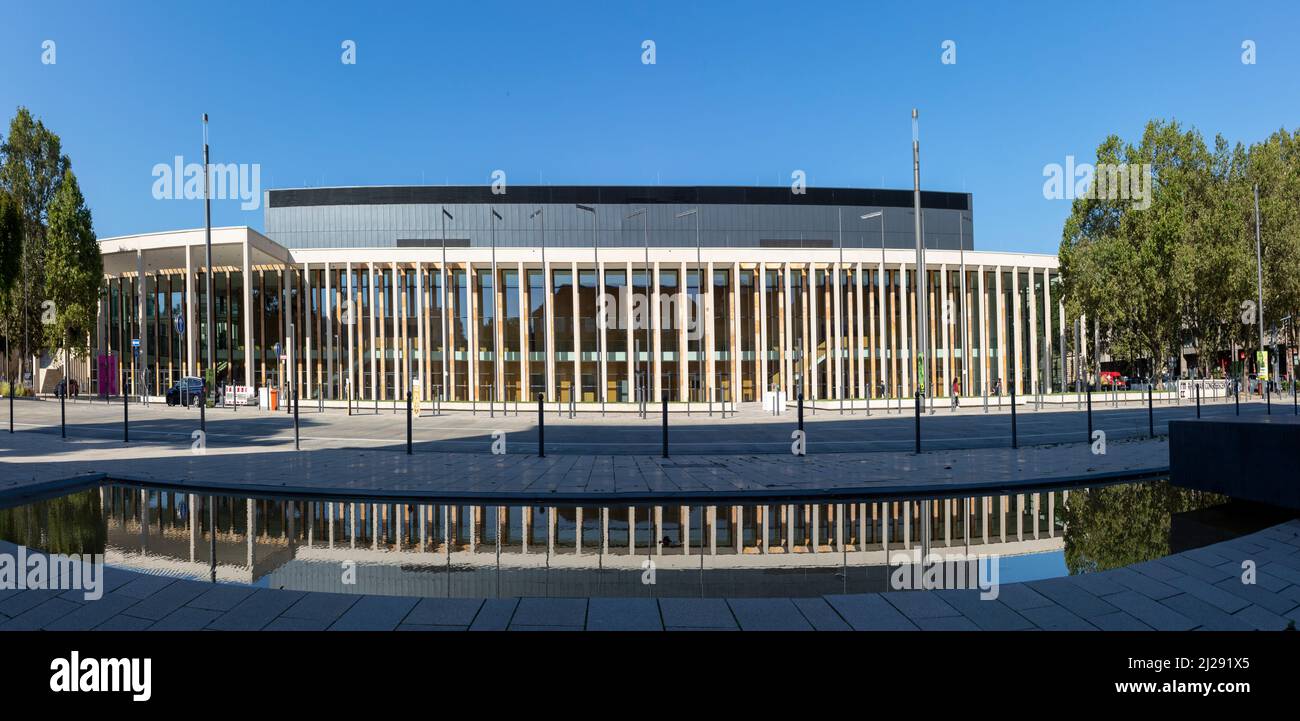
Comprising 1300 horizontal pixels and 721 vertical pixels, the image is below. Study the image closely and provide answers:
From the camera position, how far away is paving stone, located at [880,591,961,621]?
4324mm

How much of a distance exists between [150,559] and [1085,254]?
5343 cm

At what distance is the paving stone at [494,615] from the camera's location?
13.5 ft

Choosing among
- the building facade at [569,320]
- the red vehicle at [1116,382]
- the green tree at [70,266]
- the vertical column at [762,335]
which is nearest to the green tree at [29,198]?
the green tree at [70,266]

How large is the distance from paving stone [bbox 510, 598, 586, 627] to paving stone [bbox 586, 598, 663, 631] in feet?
0.22

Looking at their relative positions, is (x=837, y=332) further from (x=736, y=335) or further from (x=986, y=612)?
(x=986, y=612)

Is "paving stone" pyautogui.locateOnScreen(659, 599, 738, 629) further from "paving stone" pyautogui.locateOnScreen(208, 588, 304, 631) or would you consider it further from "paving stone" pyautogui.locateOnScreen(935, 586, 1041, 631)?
"paving stone" pyautogui.locateOnScreen(208, 588, 304, 631)

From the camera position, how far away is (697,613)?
14.3 feet

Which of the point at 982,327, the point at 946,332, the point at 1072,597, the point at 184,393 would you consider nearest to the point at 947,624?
the point at 1072,597

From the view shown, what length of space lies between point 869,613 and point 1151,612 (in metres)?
1.83

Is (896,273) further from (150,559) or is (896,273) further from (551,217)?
(150,559)

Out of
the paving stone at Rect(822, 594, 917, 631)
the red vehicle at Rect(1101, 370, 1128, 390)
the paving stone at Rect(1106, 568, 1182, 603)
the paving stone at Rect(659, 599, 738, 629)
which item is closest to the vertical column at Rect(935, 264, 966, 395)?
the red vehicle at Rect(1101, 370, 1128, 390)

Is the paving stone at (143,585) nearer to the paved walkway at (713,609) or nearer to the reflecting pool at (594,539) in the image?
the paved walkway at (713,609)

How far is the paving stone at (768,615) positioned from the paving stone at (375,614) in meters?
2.21
